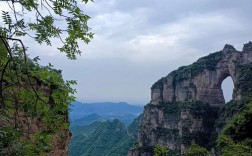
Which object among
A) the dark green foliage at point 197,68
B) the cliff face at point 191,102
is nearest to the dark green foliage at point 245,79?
the cliff face at point 191,102

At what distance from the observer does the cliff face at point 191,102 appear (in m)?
63.5

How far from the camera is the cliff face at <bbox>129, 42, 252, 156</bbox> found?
63500 millimetres

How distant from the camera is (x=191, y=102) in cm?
6888

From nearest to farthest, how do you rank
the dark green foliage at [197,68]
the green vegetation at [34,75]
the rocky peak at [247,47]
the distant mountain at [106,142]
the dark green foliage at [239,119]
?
the green vegetation at [34,75] → the dark green foliage at [239,119] → the rocky peak at [247,47] → the dark green foliage at [197,68] → the distant mountain at [106,142]

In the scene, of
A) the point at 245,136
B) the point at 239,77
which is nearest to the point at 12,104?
the point at 245,136

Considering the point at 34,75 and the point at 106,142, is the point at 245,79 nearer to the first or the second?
the point at 106,142

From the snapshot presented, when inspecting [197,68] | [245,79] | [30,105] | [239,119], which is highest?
[197,68]

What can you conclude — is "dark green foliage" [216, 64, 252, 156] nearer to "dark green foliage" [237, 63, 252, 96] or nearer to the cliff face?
"dark green foliage" [237, 63, 252, 96]

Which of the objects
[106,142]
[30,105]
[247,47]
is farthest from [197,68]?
[30,105]

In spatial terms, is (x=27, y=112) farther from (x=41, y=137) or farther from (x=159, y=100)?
(x=159, y=100)

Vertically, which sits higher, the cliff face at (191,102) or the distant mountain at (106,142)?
the cliff face at (191,102)

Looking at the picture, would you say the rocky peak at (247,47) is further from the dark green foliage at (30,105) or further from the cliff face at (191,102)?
the dark green foliage at (30,105)

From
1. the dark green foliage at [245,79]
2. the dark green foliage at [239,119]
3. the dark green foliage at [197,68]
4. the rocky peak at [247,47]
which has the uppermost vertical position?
the rocky peak at [247,47]

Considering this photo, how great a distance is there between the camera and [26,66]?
196 inches
